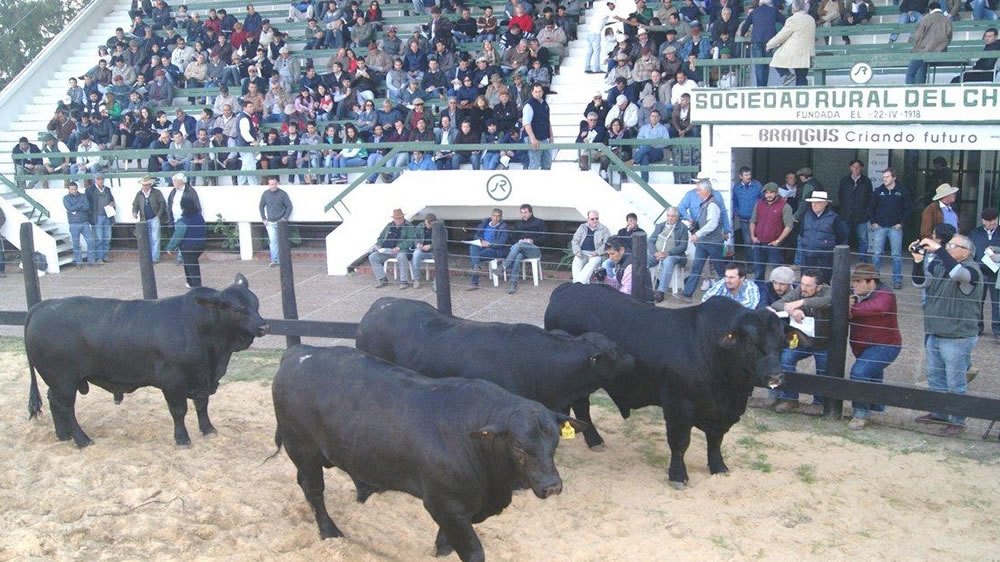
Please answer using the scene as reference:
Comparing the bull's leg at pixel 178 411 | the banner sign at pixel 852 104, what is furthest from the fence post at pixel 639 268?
the banner sign at pixel 852 104

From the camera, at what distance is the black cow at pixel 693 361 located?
725 centimetres

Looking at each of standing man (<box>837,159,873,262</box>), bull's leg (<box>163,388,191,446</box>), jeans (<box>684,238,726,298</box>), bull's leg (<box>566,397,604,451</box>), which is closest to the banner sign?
standing man (<box>837,159,873,262</box>)

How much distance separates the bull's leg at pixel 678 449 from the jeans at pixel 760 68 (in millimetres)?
8637

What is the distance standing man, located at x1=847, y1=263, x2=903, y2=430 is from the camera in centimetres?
855

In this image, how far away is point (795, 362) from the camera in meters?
9.20

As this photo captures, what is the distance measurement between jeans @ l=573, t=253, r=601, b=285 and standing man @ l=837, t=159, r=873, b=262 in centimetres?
339

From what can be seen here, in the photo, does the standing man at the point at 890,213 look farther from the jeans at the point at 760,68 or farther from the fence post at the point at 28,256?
the fence post at the point at 28,256

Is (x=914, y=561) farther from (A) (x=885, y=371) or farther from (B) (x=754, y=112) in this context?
(B) (x=754, y=112)

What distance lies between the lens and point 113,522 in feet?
22.6

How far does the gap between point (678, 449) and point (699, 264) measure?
5.24 metres

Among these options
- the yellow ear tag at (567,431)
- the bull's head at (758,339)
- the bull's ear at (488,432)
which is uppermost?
the bull's head at (758,339)

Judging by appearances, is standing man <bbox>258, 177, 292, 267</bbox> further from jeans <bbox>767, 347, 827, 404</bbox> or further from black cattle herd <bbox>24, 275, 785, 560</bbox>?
jeans <bbox>767, 347, 827, 404</bbox>

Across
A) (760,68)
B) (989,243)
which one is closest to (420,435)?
(989,243)

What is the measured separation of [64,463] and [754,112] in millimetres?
9330
